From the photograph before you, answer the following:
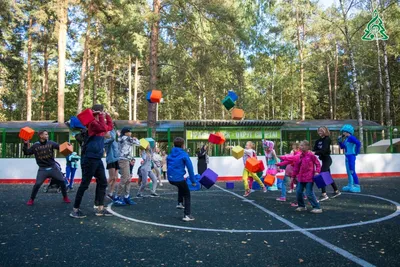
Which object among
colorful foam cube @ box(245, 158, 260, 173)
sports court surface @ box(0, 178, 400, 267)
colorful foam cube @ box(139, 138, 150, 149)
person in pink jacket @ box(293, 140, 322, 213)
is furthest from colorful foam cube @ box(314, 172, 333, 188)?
colorful foam cube @ box(139, 138, 150, 149)

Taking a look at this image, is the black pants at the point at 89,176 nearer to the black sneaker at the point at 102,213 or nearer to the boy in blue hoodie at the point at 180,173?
the black sneaker at the point at 102,213

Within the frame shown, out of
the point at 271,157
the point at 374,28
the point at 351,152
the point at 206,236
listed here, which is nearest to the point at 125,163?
the point at 206,236

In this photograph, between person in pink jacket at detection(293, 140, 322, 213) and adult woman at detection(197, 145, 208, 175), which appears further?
adult woman at detection(197, 145, 208, 175)

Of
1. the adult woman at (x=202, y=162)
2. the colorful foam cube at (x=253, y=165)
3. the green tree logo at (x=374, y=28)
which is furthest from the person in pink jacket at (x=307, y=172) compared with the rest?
the green tree logo at (x=374, y=28)

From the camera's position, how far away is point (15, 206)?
805cm

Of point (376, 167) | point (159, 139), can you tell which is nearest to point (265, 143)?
point (159, 139)

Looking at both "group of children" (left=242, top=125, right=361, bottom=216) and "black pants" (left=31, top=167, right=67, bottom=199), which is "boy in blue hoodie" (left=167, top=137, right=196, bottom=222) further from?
"black pants" (left=31, top=167, right=67, bottom=199)

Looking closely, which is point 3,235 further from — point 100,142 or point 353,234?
point 353,234

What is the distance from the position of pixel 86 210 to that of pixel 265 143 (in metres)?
5.86

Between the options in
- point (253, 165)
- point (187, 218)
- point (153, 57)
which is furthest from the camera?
point (153, 57)

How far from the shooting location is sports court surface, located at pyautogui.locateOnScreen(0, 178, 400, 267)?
392 centimetres

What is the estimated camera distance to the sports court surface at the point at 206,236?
3.92 meters

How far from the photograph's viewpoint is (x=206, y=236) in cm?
507

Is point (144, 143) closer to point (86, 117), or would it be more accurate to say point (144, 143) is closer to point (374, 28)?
point (86, 117)
